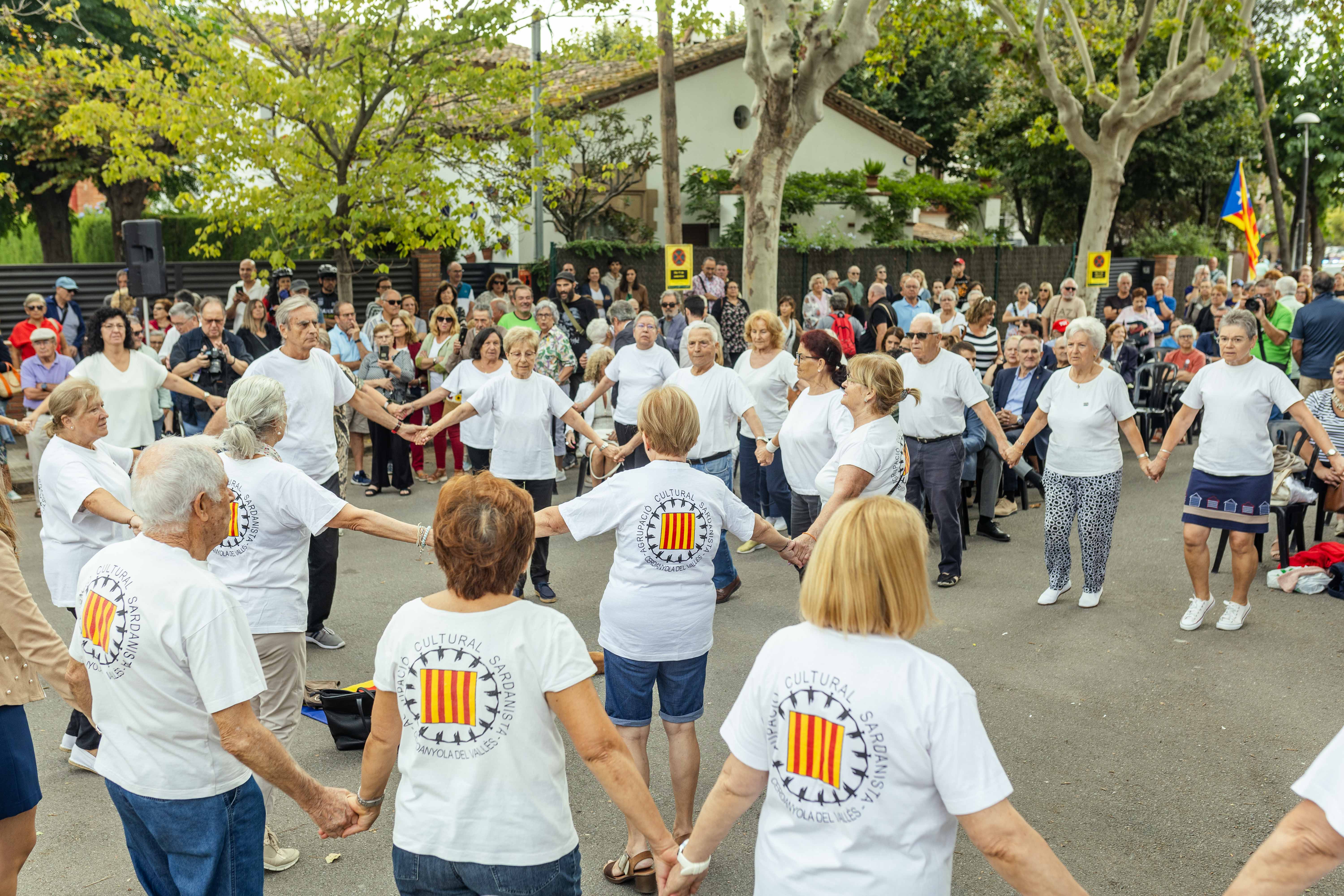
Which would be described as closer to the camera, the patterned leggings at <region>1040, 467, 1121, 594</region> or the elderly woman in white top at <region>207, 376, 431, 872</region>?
the elderly woman in white top at <region>207, 376, 431, 872</region>

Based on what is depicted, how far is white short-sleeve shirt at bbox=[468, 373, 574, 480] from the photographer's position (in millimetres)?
6906

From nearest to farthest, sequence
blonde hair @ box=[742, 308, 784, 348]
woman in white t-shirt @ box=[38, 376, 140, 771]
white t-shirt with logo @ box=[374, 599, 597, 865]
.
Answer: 1. white t-shirt with logo @ box=[374, 599, 597, 865]
2. woman in white t-shirt @ box=[38, 376, 140, 771]
3. blonde hair @ box=[742, 308, 784, 348]

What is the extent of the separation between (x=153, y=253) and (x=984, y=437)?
28.2 feet

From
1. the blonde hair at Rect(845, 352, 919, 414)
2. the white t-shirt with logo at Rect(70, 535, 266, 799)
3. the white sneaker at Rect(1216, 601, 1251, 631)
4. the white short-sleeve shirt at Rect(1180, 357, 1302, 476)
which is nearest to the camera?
the white t-shirt with logo at Rect(70, 535, 266, 799)

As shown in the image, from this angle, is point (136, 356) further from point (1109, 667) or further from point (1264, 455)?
point (1264, 455)

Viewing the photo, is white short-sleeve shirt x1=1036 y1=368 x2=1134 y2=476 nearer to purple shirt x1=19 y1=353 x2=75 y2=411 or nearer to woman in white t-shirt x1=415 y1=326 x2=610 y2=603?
woman in white t-shirt x1=415 y1=326 x2=610 y2=603

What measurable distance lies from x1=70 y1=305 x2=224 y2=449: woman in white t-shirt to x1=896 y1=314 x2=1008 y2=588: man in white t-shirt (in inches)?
191

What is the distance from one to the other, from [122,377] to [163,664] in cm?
555

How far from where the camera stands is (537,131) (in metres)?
14.7

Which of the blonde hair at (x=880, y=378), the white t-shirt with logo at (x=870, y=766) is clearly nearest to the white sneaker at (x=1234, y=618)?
the blonde hair at (x=880, y=378)

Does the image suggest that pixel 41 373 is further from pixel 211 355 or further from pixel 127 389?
pixel 127 389

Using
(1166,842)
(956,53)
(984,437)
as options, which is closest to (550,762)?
(1166,842)

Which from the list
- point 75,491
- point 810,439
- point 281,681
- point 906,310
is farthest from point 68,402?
point 906,310

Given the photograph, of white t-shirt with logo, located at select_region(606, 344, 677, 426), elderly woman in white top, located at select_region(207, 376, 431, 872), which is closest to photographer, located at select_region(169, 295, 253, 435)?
white t-shirt with logo, located at select_region(606, 344, 677, 426)
